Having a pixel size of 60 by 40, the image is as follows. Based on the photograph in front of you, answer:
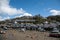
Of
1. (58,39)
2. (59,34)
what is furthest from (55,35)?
(58,39)

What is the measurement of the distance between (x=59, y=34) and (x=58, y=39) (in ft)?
8.45

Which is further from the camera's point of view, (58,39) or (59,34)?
(59,34)

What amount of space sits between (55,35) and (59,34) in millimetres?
791

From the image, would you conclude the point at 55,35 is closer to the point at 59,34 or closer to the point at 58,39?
the point at 59,34

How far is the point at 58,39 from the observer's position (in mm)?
25156

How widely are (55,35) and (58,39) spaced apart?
2896 millimetres

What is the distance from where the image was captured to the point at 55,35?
92.0 ft

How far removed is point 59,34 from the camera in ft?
90.5

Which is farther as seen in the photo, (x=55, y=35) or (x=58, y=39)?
(x=55, y=35)
